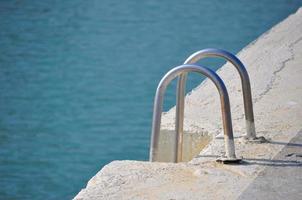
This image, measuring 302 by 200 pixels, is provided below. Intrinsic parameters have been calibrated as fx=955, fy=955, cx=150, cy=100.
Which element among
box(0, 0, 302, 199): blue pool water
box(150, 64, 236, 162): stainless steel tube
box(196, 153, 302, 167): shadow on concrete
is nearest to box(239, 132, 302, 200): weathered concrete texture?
box(196, 153, 302, 167): shadow on concrete

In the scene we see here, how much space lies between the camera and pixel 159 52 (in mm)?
11625

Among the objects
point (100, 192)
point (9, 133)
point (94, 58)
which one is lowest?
point (100, 192)

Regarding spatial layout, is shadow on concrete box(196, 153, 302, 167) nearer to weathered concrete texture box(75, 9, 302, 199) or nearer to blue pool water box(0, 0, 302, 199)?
weathered concrete texture box(75, 9, 302, 199)

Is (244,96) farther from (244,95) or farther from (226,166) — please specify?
(226,166)

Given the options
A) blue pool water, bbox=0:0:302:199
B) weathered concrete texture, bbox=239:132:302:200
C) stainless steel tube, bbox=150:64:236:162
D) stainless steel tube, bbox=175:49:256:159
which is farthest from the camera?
blue pool water, bbox=0:0:302:199

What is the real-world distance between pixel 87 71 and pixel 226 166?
22.4 ft

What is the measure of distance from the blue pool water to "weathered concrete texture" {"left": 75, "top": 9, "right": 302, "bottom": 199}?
86.3 inches

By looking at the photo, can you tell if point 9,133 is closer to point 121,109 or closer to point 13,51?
point 121,109

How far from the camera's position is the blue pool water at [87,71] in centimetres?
814

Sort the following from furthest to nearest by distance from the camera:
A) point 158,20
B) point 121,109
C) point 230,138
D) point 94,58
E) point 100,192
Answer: point 158,20 → point 94,58 → point 121,109 → point 230,138 → point 100,192

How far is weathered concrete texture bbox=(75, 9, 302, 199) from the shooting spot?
150 inches

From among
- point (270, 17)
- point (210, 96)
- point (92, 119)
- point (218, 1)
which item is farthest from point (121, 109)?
point (218, 1)

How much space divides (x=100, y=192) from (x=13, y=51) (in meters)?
8.28

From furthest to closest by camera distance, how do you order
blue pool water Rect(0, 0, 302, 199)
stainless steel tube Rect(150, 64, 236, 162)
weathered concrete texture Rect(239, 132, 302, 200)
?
blue pool water Rect(0, 0, 302, 199) < stainless steel tube Rect(150, 64, 236, 162) < weathered concrete texture Rect(239, 132, 302, 200)
